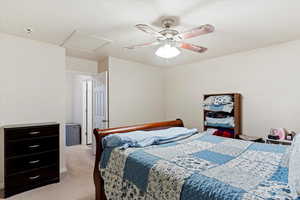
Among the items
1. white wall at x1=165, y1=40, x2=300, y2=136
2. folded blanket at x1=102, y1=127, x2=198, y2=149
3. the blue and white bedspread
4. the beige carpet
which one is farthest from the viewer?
white wall at x1=165, y1=40, x2=300, y2=136

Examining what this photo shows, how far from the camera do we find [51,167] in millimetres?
2584

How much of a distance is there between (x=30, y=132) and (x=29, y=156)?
1.15 ft

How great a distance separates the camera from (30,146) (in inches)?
95.3

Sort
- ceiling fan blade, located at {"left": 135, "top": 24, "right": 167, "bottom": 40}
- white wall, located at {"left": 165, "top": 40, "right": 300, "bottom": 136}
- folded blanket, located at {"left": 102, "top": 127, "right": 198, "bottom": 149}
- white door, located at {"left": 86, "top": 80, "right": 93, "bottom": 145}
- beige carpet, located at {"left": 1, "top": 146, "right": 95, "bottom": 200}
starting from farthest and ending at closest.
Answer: white door, located at {"left": 86, "top": 80, "right": 93, "bottom": 145} → white wall, located at {"left": 165, "top": 40, "right": 300, "bottom": 136} → beige carpet, located at {"left": 1, "top": 146, "right": 95, "bottom": 200} → folded blanket, located at {"left": 102, "top": 127, "right": 198, "bottom": 149} → ceiling fan blade, located at {"left": 135, "top": 24, "right": 167, "bottom": 40}

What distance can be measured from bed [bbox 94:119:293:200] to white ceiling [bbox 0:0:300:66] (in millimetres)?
1379

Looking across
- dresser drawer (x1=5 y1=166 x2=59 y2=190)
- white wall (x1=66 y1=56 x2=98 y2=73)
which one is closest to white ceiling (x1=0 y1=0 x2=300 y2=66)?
white wall (x1=66 y1=56 x2=98 y2=73)

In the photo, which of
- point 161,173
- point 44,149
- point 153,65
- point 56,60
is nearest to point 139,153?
point 161,173

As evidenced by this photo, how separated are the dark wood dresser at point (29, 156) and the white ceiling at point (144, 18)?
55.8 inches

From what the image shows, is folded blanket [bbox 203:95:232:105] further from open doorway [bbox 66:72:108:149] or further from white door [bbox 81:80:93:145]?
white door [bbox 81:80:93:145]

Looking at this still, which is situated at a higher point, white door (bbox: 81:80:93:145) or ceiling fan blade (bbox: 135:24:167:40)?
ceiling fan blade (bbox: 135:24:167:40)

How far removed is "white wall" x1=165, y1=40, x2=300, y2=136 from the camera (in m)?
2.72

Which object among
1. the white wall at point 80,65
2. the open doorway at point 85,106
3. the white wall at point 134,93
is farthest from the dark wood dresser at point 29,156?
the white wall at point 80,65

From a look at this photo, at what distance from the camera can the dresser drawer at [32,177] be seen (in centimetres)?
224

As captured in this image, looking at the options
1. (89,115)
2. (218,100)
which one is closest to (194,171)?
(218,100)
